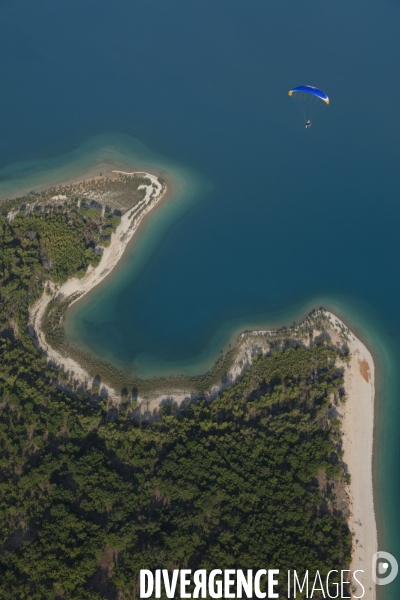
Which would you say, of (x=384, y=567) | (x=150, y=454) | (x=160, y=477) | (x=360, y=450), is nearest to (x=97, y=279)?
(x=150, y=454)

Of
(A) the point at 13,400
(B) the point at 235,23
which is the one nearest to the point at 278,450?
(A) the point at 13,400

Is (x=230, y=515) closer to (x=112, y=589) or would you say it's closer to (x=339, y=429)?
(x=112, y=589)

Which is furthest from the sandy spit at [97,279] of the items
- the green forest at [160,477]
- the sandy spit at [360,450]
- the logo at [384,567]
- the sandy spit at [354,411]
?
the logo at [384,567]

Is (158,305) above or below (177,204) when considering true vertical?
below

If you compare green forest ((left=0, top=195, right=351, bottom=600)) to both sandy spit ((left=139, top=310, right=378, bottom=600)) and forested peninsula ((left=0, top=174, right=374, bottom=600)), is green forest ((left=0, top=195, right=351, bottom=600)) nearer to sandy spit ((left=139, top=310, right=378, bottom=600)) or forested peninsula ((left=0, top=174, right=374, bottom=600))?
forested peninsula ((left=0, top=174, right=374, bottom=600))

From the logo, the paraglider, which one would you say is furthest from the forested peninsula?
the paraglider

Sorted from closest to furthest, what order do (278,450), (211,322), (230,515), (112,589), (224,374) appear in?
(112,589) → (230,515) → (278,450) → (224,374) → (211,322)

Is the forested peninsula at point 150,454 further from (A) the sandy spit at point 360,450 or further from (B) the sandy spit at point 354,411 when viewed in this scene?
(A) the sandy spit at point 360,450
